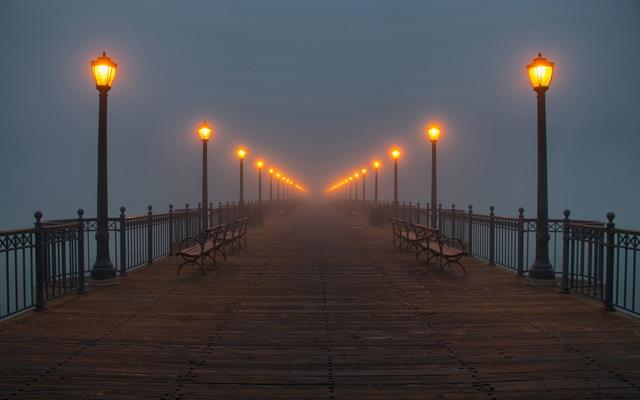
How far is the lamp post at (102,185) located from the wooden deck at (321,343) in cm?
56

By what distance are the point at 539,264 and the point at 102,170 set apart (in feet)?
29.4

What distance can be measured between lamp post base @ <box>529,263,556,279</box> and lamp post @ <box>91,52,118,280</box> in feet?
27.5

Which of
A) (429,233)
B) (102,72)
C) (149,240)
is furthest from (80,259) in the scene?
(429,233)

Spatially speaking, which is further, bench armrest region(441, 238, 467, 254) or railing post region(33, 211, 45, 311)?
bench armrest region(441, 238, 467, 254)

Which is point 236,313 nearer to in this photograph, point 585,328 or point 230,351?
point 230,351

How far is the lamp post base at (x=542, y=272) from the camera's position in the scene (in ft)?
28.8

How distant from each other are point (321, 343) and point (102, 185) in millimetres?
6139

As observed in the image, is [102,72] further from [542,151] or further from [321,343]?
[542,151]

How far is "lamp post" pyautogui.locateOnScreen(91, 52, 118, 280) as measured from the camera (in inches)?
348

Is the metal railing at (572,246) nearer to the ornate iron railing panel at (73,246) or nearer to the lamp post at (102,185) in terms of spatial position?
the ornate iron railing panel at (73,246)

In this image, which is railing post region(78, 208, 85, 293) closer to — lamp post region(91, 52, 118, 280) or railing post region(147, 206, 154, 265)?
lamp post region(91, 52, 118, 280)

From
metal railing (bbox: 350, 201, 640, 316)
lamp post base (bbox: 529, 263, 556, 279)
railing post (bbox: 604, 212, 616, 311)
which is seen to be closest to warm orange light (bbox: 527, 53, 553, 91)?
metal railing (bbox: 350, 201, 640, 316)

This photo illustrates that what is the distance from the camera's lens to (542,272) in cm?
880

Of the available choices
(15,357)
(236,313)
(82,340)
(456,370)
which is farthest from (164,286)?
(456,370)
